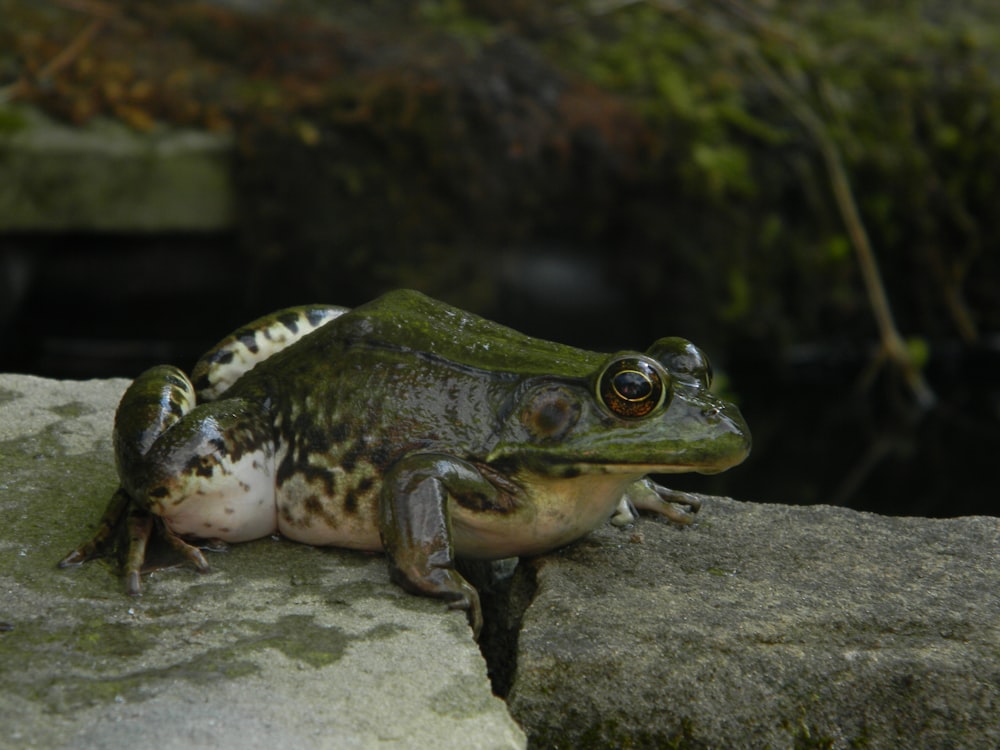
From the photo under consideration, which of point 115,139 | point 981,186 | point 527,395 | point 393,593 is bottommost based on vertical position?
point 393,593

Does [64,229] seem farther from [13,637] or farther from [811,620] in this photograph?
[811,620]

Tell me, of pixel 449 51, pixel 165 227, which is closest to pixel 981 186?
pixel 449 51

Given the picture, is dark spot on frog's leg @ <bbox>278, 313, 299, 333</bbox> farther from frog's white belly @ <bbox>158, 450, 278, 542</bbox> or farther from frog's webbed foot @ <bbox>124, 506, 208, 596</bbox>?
frog's webbed foot @ <bbox>124, 506, 208, 596</bbox>

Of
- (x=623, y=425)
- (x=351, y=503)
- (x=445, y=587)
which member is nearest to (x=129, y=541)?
(x=351, y=503)

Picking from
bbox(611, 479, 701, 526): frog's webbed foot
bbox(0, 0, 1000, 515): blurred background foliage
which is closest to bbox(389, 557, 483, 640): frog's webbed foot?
bbox(611, 479, 701, 526): frog's webbed foot

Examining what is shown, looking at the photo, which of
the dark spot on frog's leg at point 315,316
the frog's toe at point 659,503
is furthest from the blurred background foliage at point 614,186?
the dark spot on frog's leg at point 315,316

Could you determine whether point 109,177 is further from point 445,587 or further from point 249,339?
point 445,587
